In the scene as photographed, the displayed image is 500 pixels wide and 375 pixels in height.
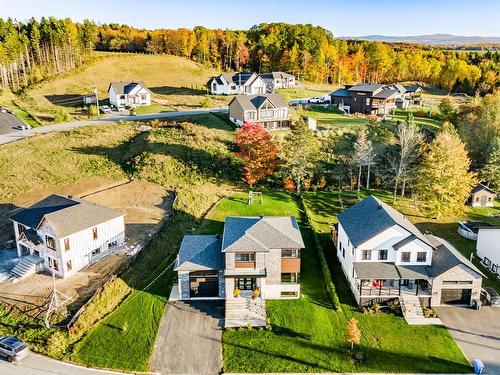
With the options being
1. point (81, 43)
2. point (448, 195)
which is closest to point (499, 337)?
point (448, 195)

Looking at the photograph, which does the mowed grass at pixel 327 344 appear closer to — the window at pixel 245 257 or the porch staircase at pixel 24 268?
the window at pixel 245 257

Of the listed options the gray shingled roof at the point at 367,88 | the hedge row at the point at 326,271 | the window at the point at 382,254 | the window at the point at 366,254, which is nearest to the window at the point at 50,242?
the hedge row at the point at 326,271

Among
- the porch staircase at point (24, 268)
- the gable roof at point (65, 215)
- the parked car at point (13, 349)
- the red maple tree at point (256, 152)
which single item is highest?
the red maple tree at point (256, 152)

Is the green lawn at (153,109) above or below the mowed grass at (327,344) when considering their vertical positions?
above

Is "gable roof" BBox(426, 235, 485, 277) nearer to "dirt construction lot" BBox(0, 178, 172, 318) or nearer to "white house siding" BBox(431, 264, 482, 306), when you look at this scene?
"white house siding" BBox(431, 264, 482, 306)

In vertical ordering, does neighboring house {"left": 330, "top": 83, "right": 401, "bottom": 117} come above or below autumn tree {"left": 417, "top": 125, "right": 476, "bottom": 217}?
above

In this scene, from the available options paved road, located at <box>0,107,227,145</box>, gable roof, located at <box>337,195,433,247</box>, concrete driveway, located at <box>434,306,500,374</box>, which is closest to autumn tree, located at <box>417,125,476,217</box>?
gable roof, located at <box>337,195,433,247</box>

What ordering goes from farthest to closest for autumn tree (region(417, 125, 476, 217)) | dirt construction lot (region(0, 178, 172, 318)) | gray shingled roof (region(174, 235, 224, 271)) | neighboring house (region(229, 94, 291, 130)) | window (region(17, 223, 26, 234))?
neighboring house (region(229, 94, 291, 130)) → autumn tree (region(417, 125, 476, 217)) → window (region(17, 223, 26, 234)) → gray shingled roof (region(174, 235, 224, 271)) → dirt construction lot (region(0, 178, 172, 318))
